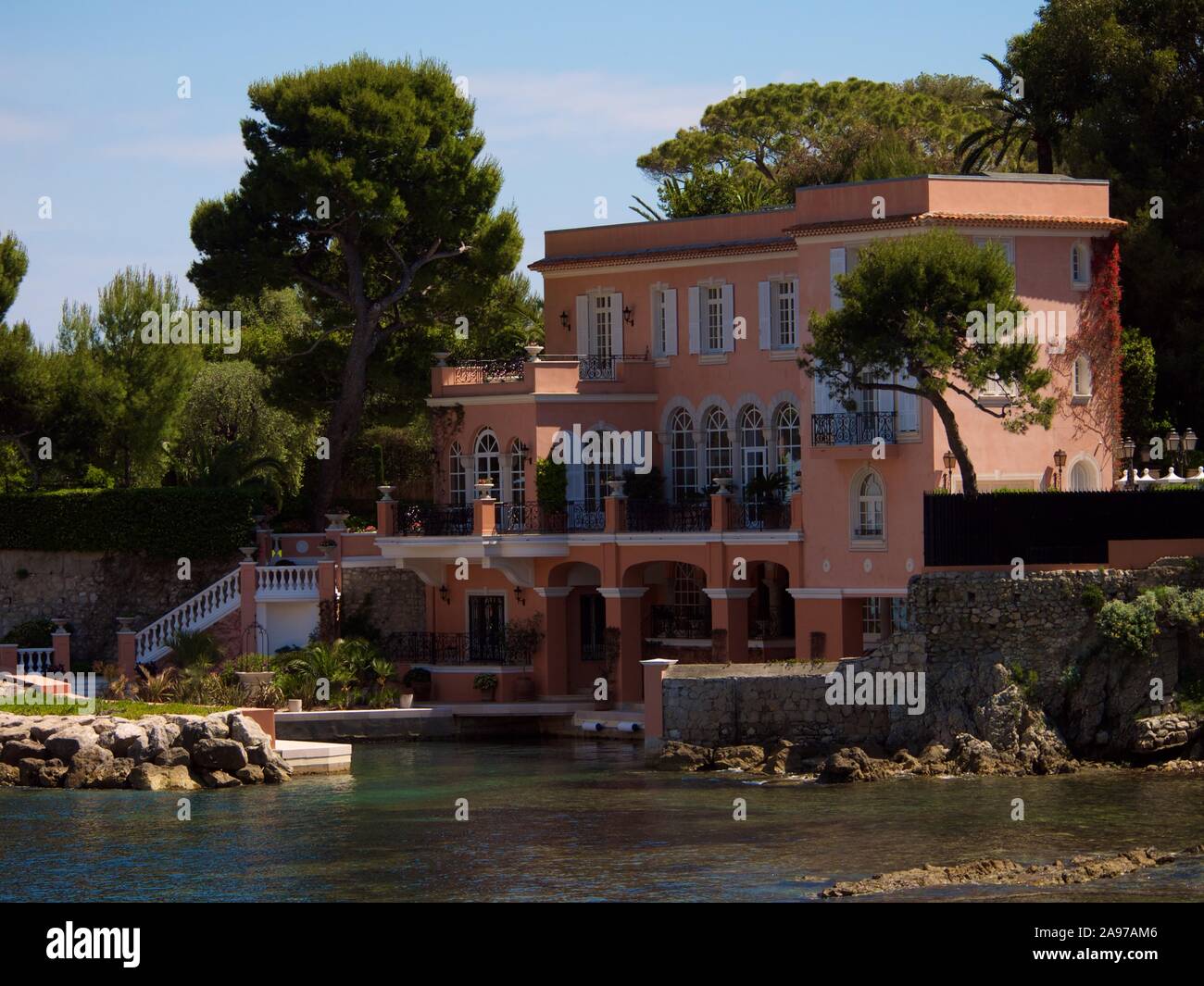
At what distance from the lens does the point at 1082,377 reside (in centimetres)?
4997

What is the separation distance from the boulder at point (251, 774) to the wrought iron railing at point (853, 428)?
1411 centimetres

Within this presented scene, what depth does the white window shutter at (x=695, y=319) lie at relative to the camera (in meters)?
54.3

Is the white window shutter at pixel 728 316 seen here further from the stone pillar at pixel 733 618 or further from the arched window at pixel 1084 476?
the arched window at pixel 1084 476

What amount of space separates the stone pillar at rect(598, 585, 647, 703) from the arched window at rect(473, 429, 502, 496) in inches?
161

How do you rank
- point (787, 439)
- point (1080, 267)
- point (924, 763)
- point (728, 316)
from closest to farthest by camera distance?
point (924, 763) < point (1080, 267) < point (787, 439) < point (728, 316)

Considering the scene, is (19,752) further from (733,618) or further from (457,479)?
(733,618)

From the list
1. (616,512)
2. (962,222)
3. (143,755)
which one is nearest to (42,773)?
(143,755)

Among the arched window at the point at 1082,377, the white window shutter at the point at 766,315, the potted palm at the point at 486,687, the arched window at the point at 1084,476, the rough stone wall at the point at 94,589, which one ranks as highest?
the white window shutter at the point at 766,315

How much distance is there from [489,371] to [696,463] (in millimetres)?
5530

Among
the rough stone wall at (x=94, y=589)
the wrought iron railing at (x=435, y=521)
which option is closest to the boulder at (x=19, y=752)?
the wrought iron railing at (x=435, y=521)
